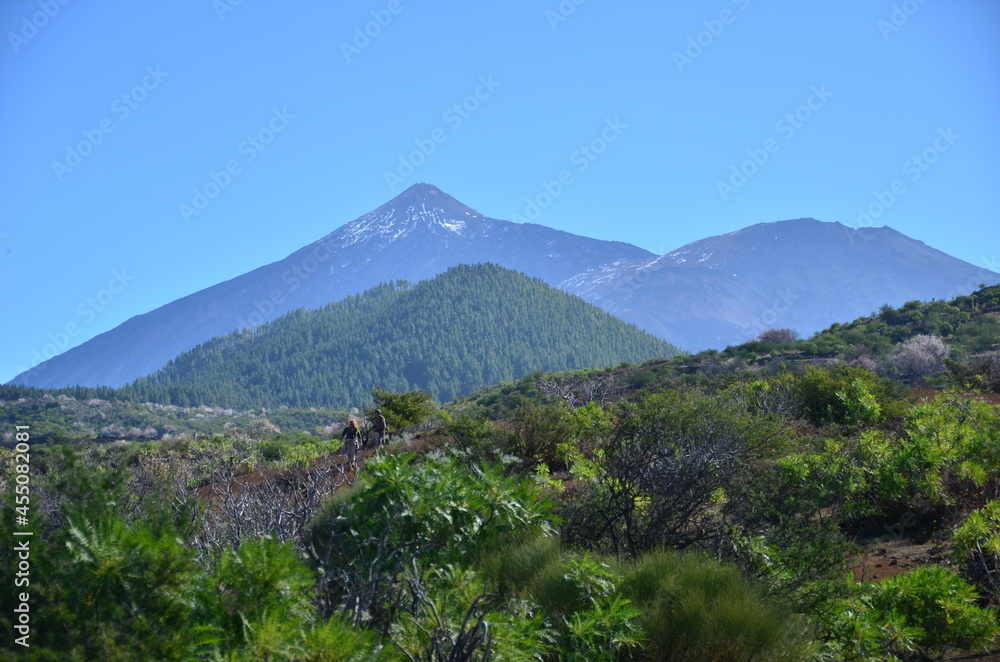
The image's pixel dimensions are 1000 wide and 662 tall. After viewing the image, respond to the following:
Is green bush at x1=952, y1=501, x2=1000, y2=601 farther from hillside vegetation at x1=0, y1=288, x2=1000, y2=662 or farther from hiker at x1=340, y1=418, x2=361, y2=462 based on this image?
hiker at x1=340, y1=418, x2=361, y2=462

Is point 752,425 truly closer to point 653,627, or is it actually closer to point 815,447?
point 815,447

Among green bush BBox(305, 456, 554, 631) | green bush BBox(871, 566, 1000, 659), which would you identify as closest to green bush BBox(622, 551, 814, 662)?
green bush BBox(871, 566, 1000, 659)

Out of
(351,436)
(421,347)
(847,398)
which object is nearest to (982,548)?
(847,398)

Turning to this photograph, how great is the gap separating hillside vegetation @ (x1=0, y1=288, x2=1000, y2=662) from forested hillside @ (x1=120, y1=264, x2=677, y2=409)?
98.0 metres

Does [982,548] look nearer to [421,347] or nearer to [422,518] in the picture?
[422,518]

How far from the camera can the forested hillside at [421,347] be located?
112625mm

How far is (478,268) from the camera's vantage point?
138 metres

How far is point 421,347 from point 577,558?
119393 millimetres

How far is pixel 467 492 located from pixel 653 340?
11132cm

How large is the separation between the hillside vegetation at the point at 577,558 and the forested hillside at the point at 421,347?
98010 millimetres

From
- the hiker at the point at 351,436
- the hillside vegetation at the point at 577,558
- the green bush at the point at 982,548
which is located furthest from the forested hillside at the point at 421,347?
the green bush at the point at 982,548

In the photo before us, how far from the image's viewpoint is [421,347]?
122 meters

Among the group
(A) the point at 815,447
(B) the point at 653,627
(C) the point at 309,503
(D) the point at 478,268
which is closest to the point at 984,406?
(A) the point at 815,447

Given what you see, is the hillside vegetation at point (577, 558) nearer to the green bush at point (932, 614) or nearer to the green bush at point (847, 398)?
the green bush at point (932, 614)
